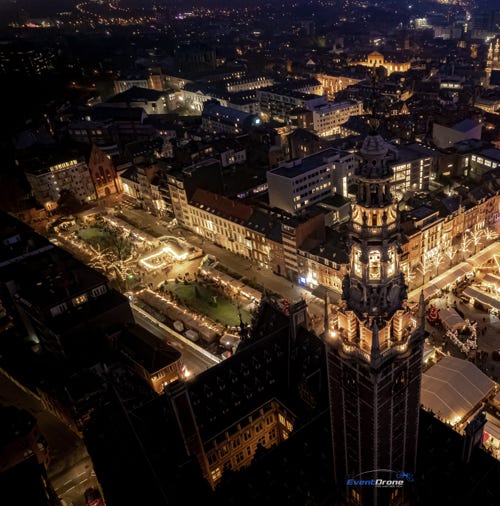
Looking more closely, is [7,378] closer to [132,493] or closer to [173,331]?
[173,331]

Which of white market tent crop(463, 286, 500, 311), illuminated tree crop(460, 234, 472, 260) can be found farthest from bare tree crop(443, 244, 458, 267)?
white market tent crop(463, 286, 500, 311)

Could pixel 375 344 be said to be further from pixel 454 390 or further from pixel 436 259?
pixel 436 259

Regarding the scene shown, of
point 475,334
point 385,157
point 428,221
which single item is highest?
point 385,157

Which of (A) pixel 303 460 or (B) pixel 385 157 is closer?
(B) pixel 385 157

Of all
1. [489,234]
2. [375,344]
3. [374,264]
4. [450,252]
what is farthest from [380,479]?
[489,234]

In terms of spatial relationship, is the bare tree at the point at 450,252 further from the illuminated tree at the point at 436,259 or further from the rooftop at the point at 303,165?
the rooftop at the point at 303,165

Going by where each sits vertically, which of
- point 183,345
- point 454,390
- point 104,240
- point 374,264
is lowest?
point 183,345

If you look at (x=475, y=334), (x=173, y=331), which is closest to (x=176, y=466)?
(x=173, y=331)
